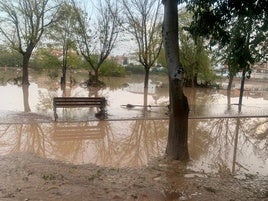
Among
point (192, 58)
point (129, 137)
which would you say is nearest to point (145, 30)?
point (192, 58)

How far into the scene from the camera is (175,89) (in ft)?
27.2

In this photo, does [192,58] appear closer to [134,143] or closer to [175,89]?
[134,143]

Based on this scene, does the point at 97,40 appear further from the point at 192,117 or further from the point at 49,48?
the point at 192,117

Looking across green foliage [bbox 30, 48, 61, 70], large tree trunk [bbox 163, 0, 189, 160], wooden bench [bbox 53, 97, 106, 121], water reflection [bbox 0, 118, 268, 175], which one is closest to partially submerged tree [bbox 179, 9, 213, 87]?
green foliage [bbox 30, 48, 61, 70]

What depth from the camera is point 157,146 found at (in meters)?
10.2

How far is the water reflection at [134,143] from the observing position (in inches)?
339

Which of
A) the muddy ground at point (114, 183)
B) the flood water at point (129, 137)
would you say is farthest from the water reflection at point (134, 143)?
the muddy ground at point (114, 183)

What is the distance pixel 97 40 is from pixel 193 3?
28621mm

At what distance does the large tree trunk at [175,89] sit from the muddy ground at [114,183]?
717mm

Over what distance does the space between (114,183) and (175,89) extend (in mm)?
3113

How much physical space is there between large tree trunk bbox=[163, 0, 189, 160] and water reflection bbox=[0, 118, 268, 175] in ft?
1.88

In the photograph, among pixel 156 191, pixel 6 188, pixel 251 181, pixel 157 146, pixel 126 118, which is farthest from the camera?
pixel 126 118

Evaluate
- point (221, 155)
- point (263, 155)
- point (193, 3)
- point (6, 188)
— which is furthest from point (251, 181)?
point (6, 188)

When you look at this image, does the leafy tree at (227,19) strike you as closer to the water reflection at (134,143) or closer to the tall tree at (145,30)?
the water reflection at (134,143)
